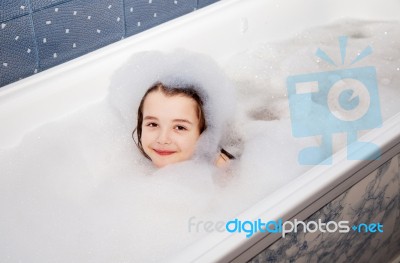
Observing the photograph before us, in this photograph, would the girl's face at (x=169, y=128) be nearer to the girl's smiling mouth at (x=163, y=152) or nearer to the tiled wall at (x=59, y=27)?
the girl's smiling mouth at (x=163, y=152)

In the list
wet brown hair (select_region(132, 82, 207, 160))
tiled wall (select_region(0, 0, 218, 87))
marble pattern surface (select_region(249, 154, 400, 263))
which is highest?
tiled wall (select_region(0, 0, 218, 87))

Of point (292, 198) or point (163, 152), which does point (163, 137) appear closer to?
point (163, 152)

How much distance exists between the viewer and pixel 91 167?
140cm

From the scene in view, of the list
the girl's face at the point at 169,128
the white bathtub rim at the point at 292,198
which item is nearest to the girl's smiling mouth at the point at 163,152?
the girl's face at the point at 169,128

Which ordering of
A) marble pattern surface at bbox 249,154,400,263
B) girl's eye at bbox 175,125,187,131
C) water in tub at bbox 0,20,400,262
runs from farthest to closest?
girl's eye at bbox 175,125,187,131, water in tub at bbox 0,20,400,262, marble pattern surface at bbox 249,154,400,263

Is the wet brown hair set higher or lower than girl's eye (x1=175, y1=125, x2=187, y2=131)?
higher

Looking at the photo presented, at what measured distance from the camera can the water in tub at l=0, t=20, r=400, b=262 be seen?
46.3 inches

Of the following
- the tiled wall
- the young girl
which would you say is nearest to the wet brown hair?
the young girl

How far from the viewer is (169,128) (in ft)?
4.16

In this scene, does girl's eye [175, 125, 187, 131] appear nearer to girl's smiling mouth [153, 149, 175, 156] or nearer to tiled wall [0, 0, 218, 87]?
girl's smiling mouth [153, 149, 175, 156]

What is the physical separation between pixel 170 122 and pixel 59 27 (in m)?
0.46

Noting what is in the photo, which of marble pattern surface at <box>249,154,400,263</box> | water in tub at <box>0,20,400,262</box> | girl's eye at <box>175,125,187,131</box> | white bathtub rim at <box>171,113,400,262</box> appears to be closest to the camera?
white bathtub rim at <box>171,113,400,262</box>

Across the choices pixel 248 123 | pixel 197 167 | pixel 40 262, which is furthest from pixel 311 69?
pixel 40 262

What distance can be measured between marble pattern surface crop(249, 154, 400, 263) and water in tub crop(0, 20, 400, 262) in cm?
18
